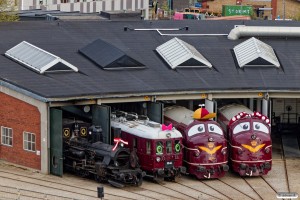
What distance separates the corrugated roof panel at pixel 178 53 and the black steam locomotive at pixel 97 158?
959 centimetres

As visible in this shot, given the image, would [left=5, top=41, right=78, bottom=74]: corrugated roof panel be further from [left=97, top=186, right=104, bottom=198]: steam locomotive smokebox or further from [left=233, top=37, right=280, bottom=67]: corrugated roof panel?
[left=97, top=186, right=104, bottom=198]: steam locomotive smokebox

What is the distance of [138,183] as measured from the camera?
195 ft

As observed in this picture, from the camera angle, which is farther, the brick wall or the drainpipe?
the drainpipe

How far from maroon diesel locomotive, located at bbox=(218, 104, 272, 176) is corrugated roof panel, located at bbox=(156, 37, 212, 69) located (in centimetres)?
799

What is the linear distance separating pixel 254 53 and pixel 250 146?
11440 millimetres

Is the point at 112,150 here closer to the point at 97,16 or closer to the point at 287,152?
the point at 287,152

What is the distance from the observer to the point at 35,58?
6719 centimetres

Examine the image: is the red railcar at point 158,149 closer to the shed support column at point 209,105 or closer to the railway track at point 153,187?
the railway track at point 153,187

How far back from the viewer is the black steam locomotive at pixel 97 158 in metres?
59.0

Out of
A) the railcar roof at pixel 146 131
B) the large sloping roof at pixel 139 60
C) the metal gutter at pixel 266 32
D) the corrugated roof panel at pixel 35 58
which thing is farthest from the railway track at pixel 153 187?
the metal gutter at pixel 266 32

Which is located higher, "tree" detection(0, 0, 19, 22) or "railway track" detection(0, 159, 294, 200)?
"tree" detection(0, 0, 19, 22)

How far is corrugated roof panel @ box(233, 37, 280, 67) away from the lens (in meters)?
71.4

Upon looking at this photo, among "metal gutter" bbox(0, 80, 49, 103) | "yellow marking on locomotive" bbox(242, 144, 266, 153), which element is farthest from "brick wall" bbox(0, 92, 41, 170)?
"yellow marking on locomotive" bbox(242, 144, 266, 153)

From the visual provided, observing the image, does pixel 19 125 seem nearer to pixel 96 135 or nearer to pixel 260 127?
pixel 96 135
